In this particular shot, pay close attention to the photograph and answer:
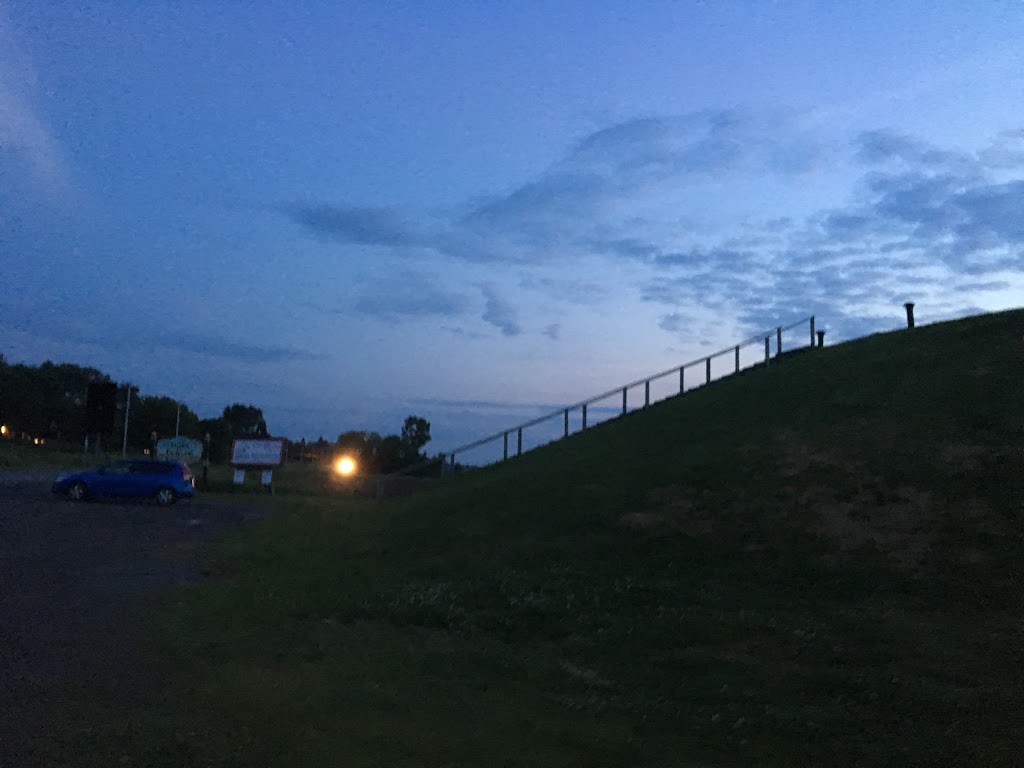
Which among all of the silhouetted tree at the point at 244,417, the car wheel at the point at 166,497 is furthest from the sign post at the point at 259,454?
the silhouetted tree at the point at 244,417

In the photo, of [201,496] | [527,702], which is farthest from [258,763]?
[201,496]

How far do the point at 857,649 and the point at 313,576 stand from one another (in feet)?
29.4

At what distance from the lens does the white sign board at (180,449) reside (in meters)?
40.8

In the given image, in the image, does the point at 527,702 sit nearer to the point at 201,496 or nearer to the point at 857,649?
the point at 857,649

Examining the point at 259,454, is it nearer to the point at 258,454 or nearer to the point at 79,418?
the point at 258,454

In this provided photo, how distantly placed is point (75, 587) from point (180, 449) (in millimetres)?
30438

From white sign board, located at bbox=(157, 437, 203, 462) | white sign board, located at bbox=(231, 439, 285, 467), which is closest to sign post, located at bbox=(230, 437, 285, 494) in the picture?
white sign board, located at bbox=(231, 439, 285, 467)

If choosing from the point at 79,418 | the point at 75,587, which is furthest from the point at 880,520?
the point at 79,418

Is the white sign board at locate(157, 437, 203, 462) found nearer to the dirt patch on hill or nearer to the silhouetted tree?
the dirt patch on hill

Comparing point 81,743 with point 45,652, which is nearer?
point 81,743

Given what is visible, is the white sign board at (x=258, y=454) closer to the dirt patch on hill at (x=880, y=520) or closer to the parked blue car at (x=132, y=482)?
the parked blue car at (x=132, y=482)

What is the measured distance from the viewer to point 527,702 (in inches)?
320

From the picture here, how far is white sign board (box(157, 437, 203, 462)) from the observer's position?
4075 centimetres

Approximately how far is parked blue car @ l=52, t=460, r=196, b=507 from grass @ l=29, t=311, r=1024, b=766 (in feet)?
23.3
